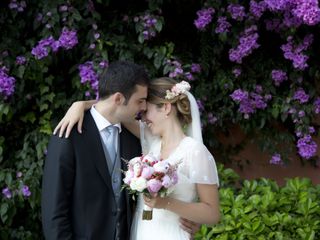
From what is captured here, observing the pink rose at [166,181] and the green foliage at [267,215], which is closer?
the pink rose at [166,181]

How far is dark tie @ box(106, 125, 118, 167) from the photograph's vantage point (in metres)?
2.79

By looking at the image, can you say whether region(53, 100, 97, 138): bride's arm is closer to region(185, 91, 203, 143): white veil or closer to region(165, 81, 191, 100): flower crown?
region(165, 81, 191, 100): flower crown

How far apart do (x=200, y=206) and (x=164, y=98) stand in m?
0.51

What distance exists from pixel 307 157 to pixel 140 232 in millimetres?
2078

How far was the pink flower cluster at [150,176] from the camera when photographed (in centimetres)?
246

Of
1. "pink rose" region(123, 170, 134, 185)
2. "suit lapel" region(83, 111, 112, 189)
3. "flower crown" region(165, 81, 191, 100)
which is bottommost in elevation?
"pink rose" region(123, 170, 134, 185)

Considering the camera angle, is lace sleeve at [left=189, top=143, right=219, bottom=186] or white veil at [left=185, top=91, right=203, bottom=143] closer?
lace sleeve at [left=189, top=143, right=219, bottom=186]

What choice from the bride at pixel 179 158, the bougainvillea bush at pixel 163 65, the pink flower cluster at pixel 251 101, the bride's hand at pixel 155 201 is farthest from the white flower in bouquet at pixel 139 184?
the pink flower cluster at pixel 251 101

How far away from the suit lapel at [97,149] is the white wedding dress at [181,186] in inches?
11.1

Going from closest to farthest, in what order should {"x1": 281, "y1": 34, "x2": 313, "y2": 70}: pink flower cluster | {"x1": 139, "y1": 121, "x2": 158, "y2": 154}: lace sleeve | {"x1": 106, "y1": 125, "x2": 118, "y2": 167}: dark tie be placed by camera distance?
1. {"x1": 106, "y1": 125, "x2": 118, "y2": 167}: dark tie
2. {"x1": 139, "y1": 121, "x2": 158, "y2": 154}: lace sleeve
3. {"x1": 281, "y1": 34, "x2": 313, "y2": 70}: pink flower cluster

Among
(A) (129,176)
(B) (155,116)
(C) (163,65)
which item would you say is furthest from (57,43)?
(A) (129,176)

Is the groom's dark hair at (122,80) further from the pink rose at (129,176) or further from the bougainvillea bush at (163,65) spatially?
the bougainvillea bush at (163,65)

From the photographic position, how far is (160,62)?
4.28 m

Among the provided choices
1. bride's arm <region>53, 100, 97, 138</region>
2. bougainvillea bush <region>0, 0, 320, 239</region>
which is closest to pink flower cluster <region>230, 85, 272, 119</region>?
bougainvillea bush <region>0, 0, 320, 239</region>
